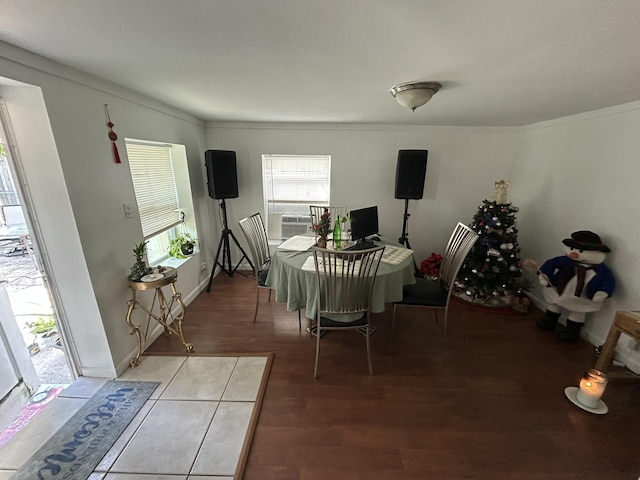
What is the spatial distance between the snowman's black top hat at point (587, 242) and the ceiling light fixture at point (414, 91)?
69.1 inches

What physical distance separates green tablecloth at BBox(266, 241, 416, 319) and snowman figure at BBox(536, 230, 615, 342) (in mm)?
1344

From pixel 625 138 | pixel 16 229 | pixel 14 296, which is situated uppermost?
pixel 625 138

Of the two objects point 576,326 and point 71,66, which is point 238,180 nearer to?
point 71,66

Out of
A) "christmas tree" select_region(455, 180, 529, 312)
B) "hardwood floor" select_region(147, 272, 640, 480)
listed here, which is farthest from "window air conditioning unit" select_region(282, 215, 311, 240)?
"christmas tree" select_region(455, 180, 529, 312)

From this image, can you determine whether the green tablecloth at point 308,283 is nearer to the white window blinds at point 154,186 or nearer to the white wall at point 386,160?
the white window blinds at point 154,186

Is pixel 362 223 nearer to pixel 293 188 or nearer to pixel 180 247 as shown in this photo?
pixel 293 188

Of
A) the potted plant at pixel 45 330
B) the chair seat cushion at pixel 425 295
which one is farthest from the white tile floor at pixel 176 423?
the chair seat cushion at pixel 425 295

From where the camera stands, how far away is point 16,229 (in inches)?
59.5

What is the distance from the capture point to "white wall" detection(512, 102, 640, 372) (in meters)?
1.96

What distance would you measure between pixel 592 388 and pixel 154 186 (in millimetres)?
3795

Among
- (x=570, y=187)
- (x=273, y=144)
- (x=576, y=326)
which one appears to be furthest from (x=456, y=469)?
(x=273, y=144)

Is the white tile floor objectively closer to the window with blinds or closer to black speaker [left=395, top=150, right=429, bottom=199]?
the window with blinds

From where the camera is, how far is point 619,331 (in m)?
1.71

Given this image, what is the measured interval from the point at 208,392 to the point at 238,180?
2.55 m
